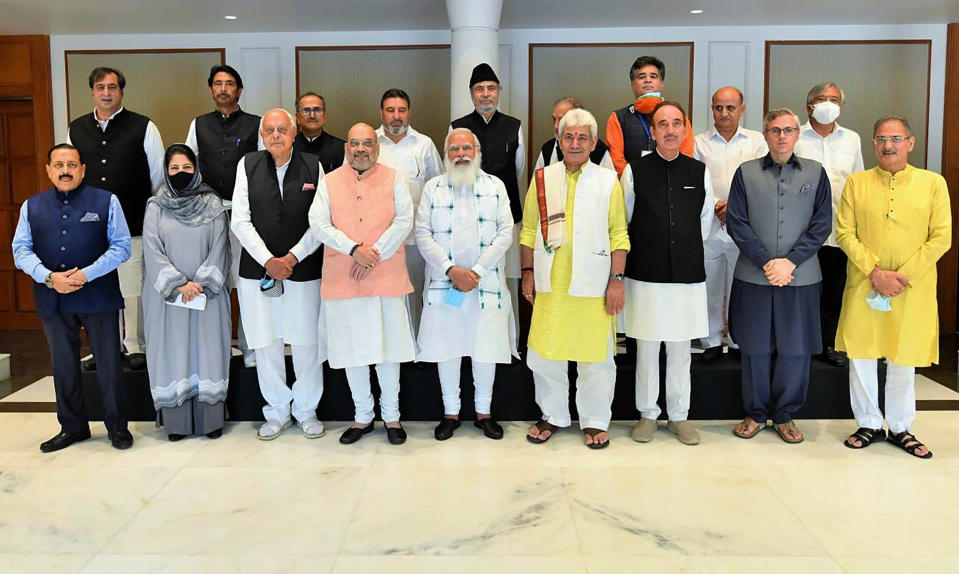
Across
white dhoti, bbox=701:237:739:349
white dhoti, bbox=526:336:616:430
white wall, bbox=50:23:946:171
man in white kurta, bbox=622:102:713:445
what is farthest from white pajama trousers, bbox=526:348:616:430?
white wall, bbox=50:23:946:171

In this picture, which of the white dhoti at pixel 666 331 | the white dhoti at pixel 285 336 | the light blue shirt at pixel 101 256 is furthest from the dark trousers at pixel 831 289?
the light blue shirt at pixel 101 256

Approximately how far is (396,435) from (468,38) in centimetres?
320

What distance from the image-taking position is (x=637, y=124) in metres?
4.38

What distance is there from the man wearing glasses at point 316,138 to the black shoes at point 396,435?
5.17 feet

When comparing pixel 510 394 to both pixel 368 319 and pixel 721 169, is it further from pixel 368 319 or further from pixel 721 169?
pixel 721 169

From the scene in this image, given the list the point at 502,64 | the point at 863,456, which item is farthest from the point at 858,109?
the point at 863,456

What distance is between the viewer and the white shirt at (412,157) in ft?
15.3

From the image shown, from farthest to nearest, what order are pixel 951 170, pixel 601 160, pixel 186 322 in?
1. pixel 951 170
2. pixel 601 160
3. pixel 186 322

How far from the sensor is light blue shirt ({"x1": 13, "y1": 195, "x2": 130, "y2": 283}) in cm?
393

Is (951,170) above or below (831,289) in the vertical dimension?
above

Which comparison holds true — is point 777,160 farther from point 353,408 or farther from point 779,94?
point 779,94

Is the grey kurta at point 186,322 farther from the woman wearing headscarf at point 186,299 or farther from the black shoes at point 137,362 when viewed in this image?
the black shoes at point 137,362

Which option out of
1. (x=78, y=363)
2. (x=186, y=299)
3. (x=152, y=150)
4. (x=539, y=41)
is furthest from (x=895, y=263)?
(x=78, y=363)

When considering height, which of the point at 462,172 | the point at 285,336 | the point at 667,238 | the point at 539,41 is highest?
the point at 539,41
